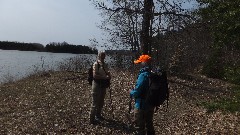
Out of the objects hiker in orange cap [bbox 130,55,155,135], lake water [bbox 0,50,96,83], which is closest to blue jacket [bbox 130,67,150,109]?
hiker in orange cap [bbox 130,55,155,135]

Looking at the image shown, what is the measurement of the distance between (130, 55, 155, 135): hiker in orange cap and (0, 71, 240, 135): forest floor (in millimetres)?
1799

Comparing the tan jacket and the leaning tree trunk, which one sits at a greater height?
the leaning tree trunk

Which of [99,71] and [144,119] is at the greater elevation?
[99,71]

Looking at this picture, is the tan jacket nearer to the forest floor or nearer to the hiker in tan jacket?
the hiker in tan jacket

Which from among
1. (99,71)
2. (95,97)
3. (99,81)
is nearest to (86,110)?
(95,97)

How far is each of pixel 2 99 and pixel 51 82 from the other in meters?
3.51

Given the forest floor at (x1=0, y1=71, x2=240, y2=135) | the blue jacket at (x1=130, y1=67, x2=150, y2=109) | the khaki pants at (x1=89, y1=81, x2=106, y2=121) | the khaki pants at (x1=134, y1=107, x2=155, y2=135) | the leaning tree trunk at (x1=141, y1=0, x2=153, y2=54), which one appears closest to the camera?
the blue jacket at (x1=130, y1=67, x2=150, y2=109)

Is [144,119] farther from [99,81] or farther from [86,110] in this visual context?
[86,110]

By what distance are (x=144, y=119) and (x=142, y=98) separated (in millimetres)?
565

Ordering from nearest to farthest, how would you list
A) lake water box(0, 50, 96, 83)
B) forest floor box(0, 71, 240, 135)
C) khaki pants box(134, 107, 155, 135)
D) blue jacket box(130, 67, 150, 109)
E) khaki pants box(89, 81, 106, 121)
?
blue jacket box(130, 67, 150, 109), khaki pants box(134, 107, 155, 135), forest floor box(0, 71, 240, 135), khaki pants box(89, 81, 106, 121), lake water box(0, 50, 96, 83)

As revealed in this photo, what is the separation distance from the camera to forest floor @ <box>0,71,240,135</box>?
1064cm

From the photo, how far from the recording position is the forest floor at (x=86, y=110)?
1064 cm

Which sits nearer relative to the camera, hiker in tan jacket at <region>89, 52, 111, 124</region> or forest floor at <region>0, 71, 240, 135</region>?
forest floor at <region>0, 71, 240, 135</region>

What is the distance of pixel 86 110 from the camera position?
42.4 ft
